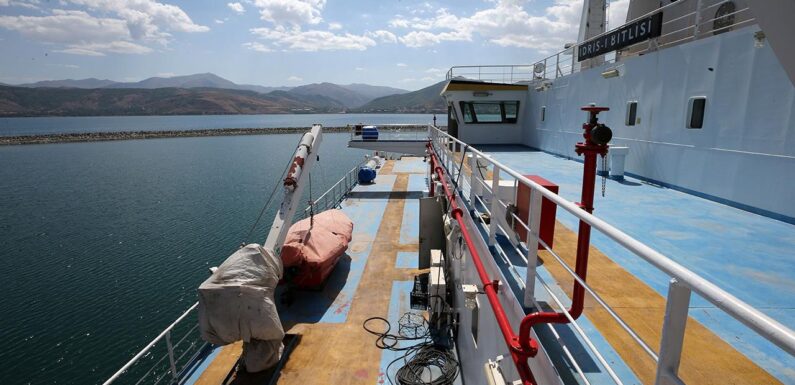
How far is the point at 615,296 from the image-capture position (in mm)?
4484

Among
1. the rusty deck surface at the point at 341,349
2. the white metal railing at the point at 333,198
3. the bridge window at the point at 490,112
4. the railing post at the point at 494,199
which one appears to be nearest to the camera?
the railing post at the point at 494,199

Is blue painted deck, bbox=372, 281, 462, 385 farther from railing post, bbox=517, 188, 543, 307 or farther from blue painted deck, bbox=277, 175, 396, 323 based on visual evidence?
railing post, bbox=517, 188, 543, 307

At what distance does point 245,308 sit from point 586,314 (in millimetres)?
5766

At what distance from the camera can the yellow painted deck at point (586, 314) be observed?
334 cm

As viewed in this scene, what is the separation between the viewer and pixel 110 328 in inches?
517

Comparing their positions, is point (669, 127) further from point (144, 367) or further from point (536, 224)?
point (144, 367)

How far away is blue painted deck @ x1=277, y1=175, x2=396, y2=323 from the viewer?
993 cm

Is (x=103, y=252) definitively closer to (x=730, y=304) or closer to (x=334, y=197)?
(x=334, y=197)

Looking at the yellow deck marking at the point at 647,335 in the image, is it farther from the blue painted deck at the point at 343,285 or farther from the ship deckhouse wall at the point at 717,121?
the blue painted deck at the point at 343,285

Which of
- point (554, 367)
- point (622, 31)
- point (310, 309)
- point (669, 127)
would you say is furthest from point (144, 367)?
point (622, 31)

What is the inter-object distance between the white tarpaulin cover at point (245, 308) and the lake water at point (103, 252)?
6.57 metres

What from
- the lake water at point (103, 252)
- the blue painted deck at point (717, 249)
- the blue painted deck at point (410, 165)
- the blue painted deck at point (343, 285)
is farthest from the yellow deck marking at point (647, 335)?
the blue painted deck at point (410, 165)

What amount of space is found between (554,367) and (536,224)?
113 cm

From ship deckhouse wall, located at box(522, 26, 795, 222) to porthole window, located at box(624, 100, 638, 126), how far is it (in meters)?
0.12
